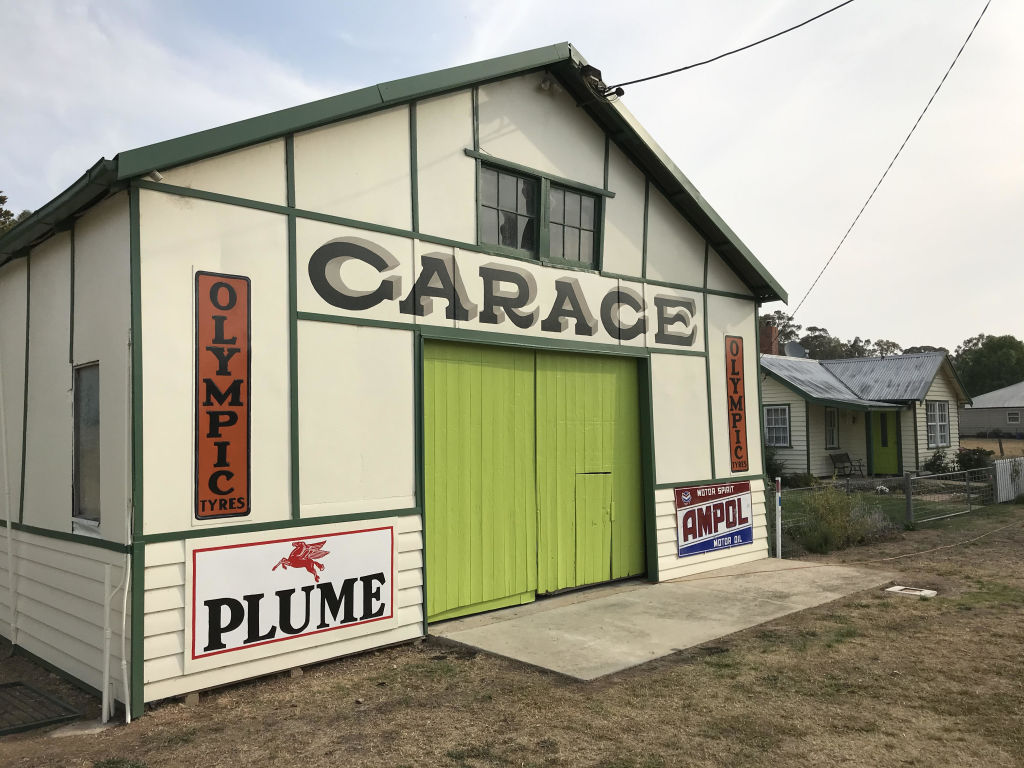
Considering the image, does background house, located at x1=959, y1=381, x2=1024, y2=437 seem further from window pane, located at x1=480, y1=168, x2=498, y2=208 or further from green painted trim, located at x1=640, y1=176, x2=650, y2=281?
window pane, located at x1=480, y1=168, x2=498, y2=208

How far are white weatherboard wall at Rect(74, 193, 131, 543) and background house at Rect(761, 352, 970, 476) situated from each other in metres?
21.6

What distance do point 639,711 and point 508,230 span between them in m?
5.16

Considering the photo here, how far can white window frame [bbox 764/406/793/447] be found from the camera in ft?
81.6

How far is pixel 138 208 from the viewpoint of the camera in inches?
220

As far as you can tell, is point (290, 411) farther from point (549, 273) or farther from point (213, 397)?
point (549, 273)

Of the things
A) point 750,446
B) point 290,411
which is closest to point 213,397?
point 290,411

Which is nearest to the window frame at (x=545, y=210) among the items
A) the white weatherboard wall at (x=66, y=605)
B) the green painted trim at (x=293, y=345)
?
the green painted trim at (x=293, y=345)

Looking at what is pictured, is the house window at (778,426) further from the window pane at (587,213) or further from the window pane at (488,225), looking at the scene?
the window pane at (488,225)

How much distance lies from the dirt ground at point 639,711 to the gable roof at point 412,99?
155 inches

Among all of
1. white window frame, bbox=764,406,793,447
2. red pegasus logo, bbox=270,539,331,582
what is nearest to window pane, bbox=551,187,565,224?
red pegasus logo, bbox=270,539,331,582

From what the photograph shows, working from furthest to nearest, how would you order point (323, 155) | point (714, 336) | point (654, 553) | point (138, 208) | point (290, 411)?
point (714, 336), point (654, 553), point (323, 155), point (290, 411), point (138, 208)

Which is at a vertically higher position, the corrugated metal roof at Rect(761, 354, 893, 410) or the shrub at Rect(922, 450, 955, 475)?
the corrugated metal roof at Rect(761, 354, 893, 410)

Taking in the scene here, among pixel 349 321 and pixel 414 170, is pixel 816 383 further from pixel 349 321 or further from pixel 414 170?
pixel 349 321

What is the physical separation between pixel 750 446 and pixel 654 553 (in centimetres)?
262
